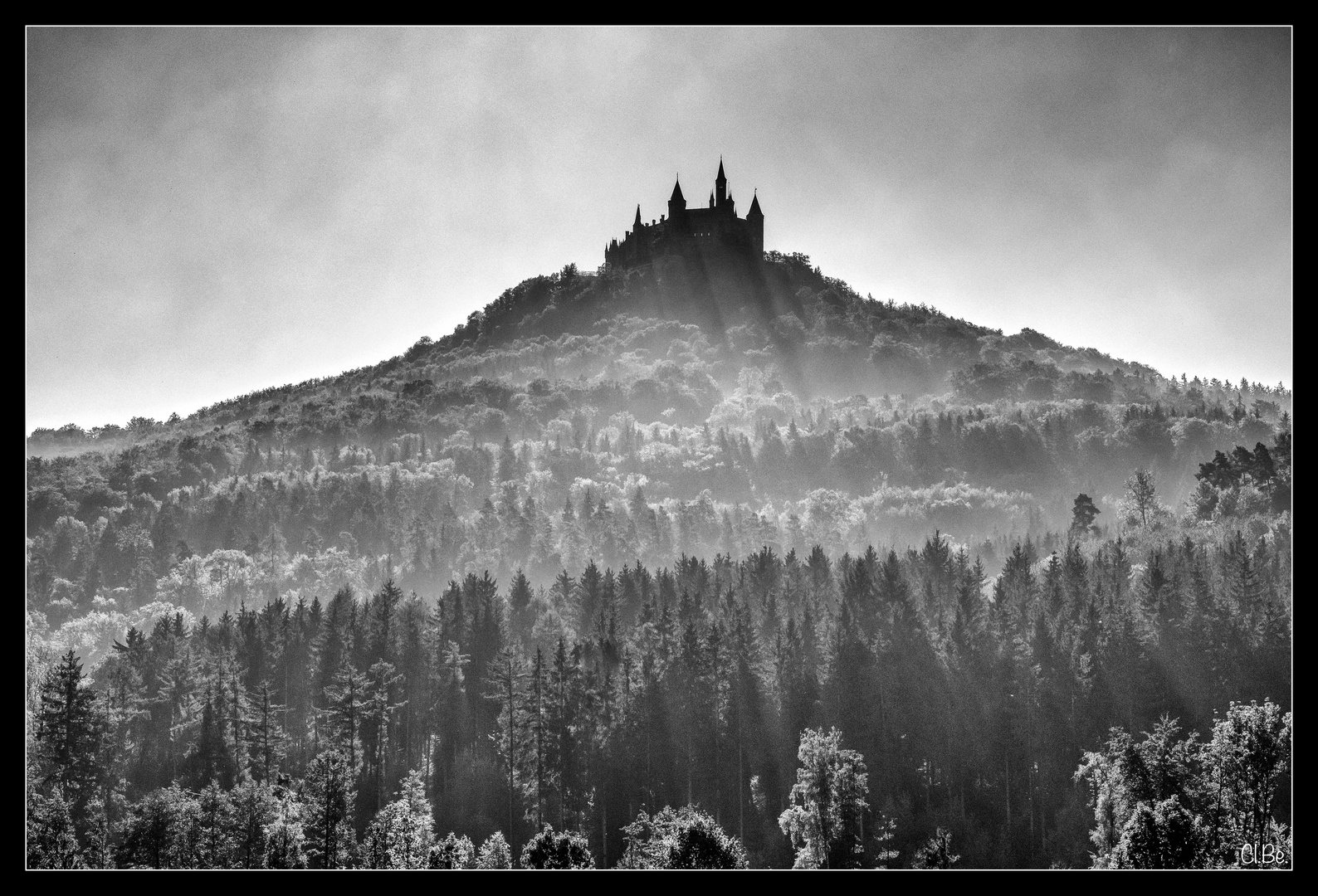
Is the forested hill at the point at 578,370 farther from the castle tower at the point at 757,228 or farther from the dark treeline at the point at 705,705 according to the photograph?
the dark treeline at the point at 705,705

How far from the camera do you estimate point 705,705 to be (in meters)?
50.0

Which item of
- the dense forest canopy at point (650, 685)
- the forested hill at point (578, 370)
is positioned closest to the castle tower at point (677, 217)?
the forested hill at point (578, 370)

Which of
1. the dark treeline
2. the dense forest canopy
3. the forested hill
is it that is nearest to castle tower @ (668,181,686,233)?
the forested hill

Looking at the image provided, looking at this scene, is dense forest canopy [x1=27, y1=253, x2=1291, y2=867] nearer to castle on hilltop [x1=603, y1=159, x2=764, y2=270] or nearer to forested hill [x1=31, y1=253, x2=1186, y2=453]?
forested hill [x1=31, y1=253, x2=1186, y2=453]

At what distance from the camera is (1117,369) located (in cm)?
14588

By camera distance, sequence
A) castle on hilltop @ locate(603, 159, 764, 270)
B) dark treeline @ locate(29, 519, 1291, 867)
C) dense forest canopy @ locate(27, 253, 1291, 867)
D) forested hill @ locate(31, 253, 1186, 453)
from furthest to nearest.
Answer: castle on hilltop @ locate(603, 159, 764, 270), forested hill @ locate(31, 253, 1186, 453), dark treeline @ locate(29, 519, 1291, 867), dense forest canopy @ locate(27, 253, 1291, 867)

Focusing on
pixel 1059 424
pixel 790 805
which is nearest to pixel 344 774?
pixel 790 805

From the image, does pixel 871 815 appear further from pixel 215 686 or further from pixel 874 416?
pixel 874 416

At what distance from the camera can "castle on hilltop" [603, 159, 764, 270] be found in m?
166

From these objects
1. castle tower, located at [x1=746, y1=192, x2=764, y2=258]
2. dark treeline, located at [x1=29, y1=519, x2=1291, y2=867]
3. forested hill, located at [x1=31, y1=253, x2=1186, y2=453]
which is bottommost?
dark treeline, located at [x1=29, y1=519, x2=1291, y2=867]

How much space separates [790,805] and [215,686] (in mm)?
27933

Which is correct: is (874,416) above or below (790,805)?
above

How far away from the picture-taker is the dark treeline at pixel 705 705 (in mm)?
44781
